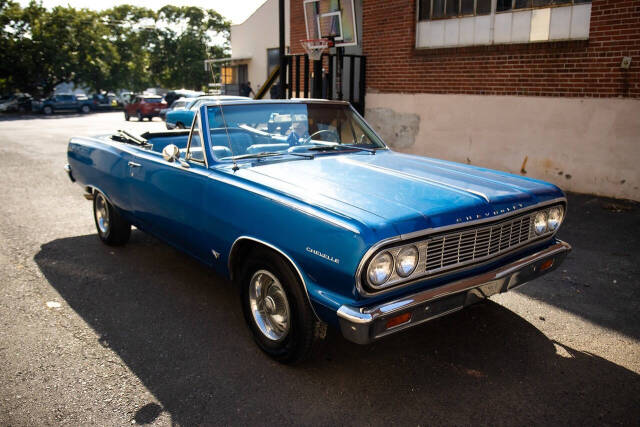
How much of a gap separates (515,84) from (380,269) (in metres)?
7.23

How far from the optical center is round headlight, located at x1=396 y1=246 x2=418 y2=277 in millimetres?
2686

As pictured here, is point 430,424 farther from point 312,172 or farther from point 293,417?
point 312,172

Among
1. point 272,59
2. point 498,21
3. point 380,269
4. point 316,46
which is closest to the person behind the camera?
point 380,269

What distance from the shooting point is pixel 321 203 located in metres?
2.85

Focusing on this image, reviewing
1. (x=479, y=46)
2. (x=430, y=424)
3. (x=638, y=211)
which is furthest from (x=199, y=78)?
(x=430, y=424)

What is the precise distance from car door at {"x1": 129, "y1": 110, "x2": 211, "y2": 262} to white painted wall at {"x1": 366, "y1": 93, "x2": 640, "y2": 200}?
6.44 metres

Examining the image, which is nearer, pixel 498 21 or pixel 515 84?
pixel 515 84

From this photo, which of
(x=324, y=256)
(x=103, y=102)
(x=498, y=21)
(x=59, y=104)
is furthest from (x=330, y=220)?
(x=103, y=102)

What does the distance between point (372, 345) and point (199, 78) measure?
53654 mm

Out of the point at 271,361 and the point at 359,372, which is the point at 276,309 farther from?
→ the point at 359,372

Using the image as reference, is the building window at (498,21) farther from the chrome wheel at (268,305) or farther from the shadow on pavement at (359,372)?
the chrome wheel at (268,305)

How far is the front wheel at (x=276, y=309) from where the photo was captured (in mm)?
2928

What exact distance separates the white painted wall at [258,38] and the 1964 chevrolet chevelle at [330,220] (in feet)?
58.6

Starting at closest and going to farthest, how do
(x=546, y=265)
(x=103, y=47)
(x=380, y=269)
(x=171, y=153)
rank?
(x=380, y=269)
(x=546, y=265)
(x=171, y=153)
(x=103, y=47)
